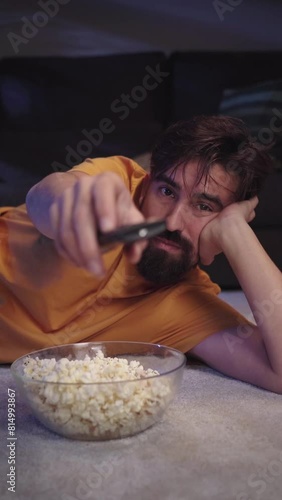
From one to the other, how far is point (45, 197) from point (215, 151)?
0.48 meters

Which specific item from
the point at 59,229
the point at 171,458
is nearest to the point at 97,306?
the point at 171,458

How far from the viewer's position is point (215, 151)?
1.47m

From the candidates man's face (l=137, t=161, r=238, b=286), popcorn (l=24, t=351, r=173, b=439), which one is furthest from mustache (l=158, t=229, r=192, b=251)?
popcorn (l=24, t=351, r=173, b=439)

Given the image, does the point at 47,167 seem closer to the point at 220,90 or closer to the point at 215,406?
the point at 220,90

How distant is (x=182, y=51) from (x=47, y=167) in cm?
122

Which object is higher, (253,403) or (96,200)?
(96,200)

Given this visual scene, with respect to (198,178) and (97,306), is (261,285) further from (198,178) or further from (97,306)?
(97,306)

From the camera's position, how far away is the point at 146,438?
112cm

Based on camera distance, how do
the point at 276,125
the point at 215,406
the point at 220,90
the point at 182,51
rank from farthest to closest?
the point at 182,51, the point at 220,90, the point at 276,125, the point at 215,406

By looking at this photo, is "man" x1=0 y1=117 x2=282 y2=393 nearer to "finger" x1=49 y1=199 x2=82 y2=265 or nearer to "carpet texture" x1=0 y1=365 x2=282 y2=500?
"carpet texture" x1=0 y1=365 x2=282 y2=500

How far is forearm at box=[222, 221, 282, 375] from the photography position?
1.36m

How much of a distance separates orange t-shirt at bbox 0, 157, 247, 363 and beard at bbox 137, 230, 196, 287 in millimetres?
58

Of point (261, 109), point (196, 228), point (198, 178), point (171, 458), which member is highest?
point (261, 109)

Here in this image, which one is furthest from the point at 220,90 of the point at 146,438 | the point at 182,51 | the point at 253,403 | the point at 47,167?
the point at 146,438
